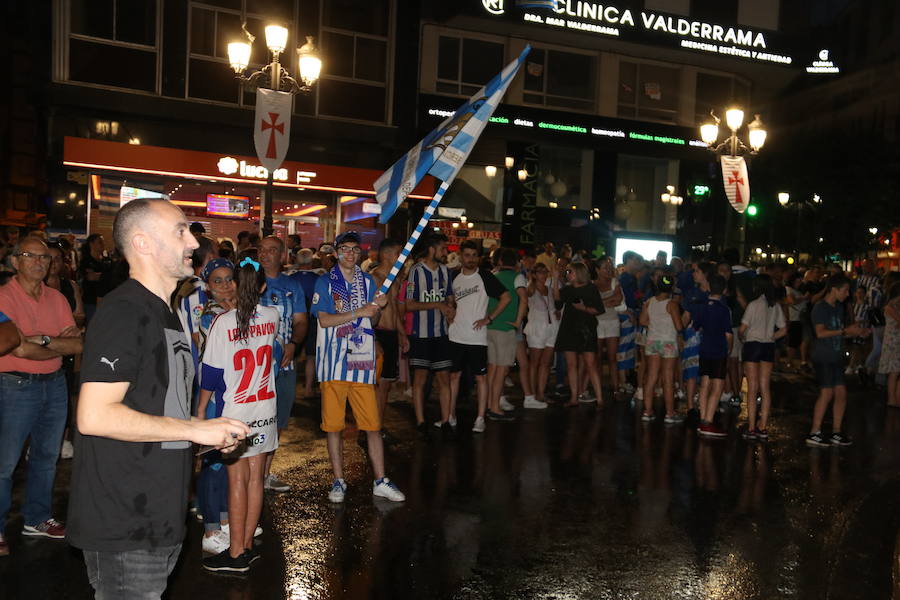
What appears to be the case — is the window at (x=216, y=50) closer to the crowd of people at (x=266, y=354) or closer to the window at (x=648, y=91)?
the crowd of people at (x=266, y=354)

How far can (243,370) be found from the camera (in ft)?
16.7

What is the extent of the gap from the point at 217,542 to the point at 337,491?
1.46m

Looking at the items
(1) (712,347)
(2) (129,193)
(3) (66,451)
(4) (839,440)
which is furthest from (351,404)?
(2) (129,193)

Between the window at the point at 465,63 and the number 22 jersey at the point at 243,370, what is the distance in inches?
864

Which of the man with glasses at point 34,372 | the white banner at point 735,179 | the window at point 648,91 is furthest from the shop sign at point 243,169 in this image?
the man with glasses at point 34,372

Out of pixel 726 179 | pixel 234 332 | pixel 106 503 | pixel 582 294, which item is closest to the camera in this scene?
pixel 106 503

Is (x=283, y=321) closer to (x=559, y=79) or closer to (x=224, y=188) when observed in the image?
(x=224, y=188)

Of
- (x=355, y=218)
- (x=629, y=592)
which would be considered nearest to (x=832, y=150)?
(x=355, y=218)

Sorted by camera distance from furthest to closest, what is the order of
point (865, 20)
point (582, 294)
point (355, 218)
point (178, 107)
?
point (865, 20) < point (355, 218) < point (178, 107) < point (582, 294)

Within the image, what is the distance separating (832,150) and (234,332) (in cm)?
4098

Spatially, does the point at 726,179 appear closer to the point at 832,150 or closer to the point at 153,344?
the point at 153,344

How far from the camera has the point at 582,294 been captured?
453 inches

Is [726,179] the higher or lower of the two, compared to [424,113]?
lower

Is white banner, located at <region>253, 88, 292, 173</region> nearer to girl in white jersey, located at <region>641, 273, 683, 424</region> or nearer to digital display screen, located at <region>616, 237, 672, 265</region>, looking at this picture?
girl in white jersey, located at <region>641, 273, 683, 424</region>
